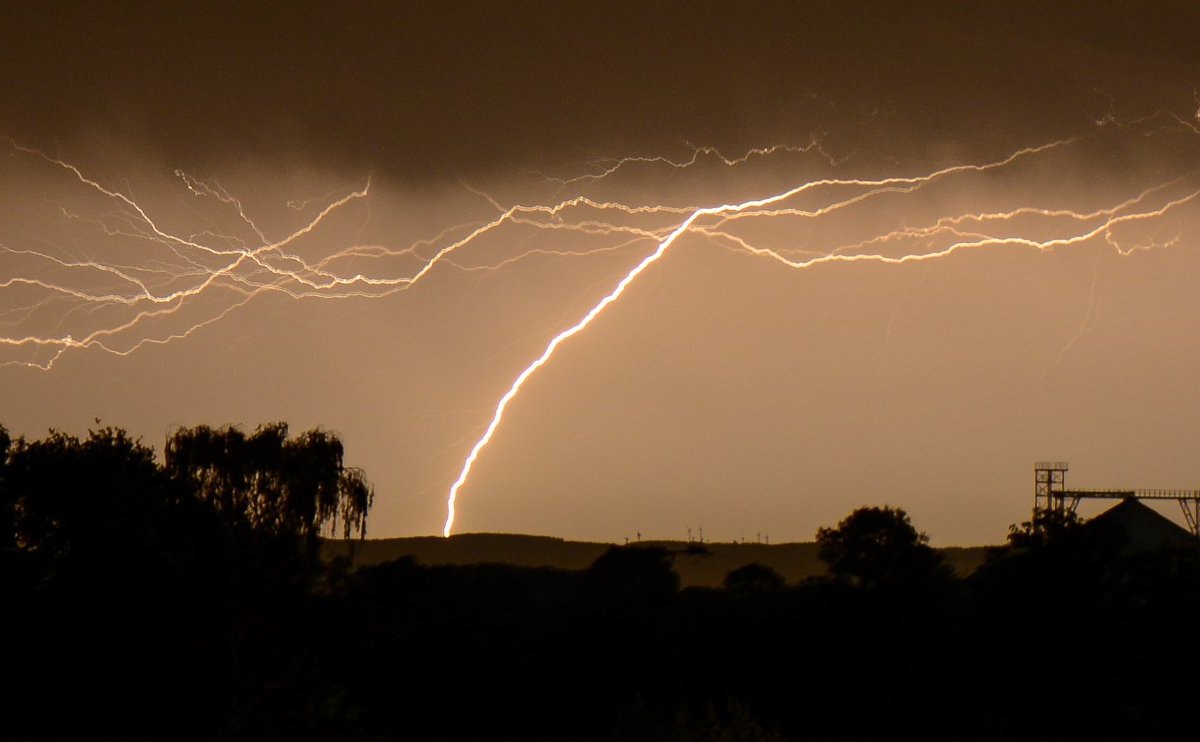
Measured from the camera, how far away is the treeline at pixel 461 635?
28.6 meters

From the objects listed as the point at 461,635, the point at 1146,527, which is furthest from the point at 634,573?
the point at 461,635

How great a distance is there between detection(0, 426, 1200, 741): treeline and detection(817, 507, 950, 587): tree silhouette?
10.7 m

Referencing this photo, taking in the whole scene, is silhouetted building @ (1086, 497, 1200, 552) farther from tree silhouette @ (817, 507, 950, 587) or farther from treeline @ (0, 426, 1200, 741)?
treeline @ (0, 426, 1200, 741)

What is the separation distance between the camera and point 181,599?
31.2 m

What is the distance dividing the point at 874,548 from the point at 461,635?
962 inches

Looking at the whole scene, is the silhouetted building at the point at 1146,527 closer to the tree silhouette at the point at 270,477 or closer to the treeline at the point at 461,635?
the treeline at the point at 461,635

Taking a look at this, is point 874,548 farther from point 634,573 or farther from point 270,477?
point 270,477

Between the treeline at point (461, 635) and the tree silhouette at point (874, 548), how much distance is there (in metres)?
10.7

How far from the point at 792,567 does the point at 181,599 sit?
417 feet

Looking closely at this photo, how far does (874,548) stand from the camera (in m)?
63.3

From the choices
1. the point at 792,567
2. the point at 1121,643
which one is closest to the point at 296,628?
the point at 1121,643

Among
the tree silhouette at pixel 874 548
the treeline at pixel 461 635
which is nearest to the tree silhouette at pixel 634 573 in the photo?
the tree silhouette at pixel 874 548

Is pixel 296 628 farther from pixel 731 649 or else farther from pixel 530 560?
pixel 530 560

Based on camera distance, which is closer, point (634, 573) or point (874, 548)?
point (874, 548)
